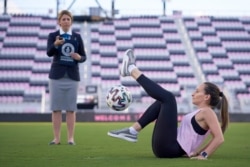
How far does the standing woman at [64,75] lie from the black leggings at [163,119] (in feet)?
8.13

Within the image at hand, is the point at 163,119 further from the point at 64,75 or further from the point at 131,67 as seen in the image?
the point at 64,75

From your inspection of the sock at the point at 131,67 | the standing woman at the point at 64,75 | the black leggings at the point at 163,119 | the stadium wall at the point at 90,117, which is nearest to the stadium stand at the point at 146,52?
the stadium wall at the point at 90,117

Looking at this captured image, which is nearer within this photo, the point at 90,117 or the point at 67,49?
the point at 67,49

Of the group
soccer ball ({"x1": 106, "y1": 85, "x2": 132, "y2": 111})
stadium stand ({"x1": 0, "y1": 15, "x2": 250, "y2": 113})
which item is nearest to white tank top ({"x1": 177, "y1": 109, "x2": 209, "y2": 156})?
soccer ball ({"x1": 106, "y1": 85, "x2": 132, "y2": 111})

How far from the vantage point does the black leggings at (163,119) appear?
5.33 meters

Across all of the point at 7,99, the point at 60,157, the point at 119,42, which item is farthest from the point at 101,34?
the point at 60,157

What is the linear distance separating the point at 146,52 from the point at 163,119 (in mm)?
28587

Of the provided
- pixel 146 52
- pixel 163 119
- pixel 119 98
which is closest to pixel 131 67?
pixel 163 119

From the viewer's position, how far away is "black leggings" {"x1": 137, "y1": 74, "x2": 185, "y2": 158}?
5328 mm

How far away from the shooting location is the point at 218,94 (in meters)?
5.45

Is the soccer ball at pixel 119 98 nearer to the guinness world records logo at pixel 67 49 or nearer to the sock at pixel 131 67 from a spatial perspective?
the sock at pixel 131 67

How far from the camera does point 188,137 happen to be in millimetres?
5410

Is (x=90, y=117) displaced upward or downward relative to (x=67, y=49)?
downward

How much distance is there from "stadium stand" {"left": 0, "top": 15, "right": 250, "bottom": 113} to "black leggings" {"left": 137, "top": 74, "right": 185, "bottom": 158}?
22.0 meters
